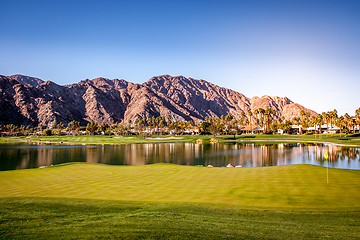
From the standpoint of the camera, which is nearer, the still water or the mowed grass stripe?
the mowed grass stripe

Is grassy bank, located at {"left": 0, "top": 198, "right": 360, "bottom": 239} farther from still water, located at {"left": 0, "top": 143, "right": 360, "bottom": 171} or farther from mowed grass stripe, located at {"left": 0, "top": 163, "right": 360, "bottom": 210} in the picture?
still water, located at {"left": 0, "top": 143, "right": 360, "bottom": 171}

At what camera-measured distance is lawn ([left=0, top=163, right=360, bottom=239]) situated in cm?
745

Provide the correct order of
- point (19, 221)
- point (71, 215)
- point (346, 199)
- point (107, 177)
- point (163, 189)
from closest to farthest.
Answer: point (19, 221), point (71, 215), point (346, 199), point (163, 189), point (107, 177)

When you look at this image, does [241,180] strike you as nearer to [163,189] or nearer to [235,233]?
[163,189]

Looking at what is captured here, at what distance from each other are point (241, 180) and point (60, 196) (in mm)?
11163

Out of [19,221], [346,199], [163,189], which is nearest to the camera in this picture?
[19,221]

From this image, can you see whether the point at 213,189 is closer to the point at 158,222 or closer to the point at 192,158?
the point at 158,222

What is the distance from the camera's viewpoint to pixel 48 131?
163125 millimetres

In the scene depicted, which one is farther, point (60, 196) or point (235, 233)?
point (60, 196)

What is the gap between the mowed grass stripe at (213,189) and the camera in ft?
36.9

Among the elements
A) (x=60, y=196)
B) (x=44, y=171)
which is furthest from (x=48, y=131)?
(x=60, y=196)

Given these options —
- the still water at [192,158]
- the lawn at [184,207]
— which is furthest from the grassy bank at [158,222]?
the still water at [192,158]

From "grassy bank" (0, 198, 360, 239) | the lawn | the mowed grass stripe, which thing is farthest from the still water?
"grassy bank" (0, 198, 360, 239)

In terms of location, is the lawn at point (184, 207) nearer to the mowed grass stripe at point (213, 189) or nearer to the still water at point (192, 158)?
the mowed grass stripe at point (213, 189)
